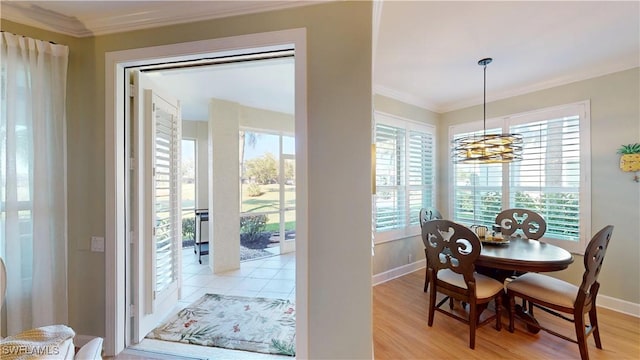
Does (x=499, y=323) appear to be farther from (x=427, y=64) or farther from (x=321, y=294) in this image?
(x=427, y=64)

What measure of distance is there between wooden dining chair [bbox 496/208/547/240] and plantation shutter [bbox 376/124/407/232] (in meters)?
1.27

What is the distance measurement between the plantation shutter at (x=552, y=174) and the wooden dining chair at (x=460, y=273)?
1.57 metres

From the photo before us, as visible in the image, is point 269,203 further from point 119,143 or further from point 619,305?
point 619,305

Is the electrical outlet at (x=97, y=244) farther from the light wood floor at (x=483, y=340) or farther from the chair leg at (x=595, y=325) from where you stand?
the chair leg at (x=595, y=325)

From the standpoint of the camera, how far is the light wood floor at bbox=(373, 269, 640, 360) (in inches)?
82.4

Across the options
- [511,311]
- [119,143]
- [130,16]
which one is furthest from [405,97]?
[119,143]

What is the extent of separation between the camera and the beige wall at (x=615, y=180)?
267cm

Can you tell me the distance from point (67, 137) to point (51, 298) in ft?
4.16

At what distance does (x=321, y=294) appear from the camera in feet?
5.61

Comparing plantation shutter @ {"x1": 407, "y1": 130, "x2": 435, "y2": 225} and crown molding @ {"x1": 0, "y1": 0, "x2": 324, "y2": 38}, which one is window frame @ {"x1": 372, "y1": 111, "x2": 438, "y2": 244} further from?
crown molding @ {"x1": 0, "y1": 0, "x2": 324, "y2": 38}

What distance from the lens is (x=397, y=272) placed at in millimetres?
3826

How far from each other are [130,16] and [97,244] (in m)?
1.81

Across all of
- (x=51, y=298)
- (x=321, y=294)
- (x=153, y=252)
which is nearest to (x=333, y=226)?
(x=321, y=294)

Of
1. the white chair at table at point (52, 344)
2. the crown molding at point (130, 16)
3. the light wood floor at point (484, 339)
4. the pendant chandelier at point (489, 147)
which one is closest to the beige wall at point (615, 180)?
the light wood floor at point (484, 339)
